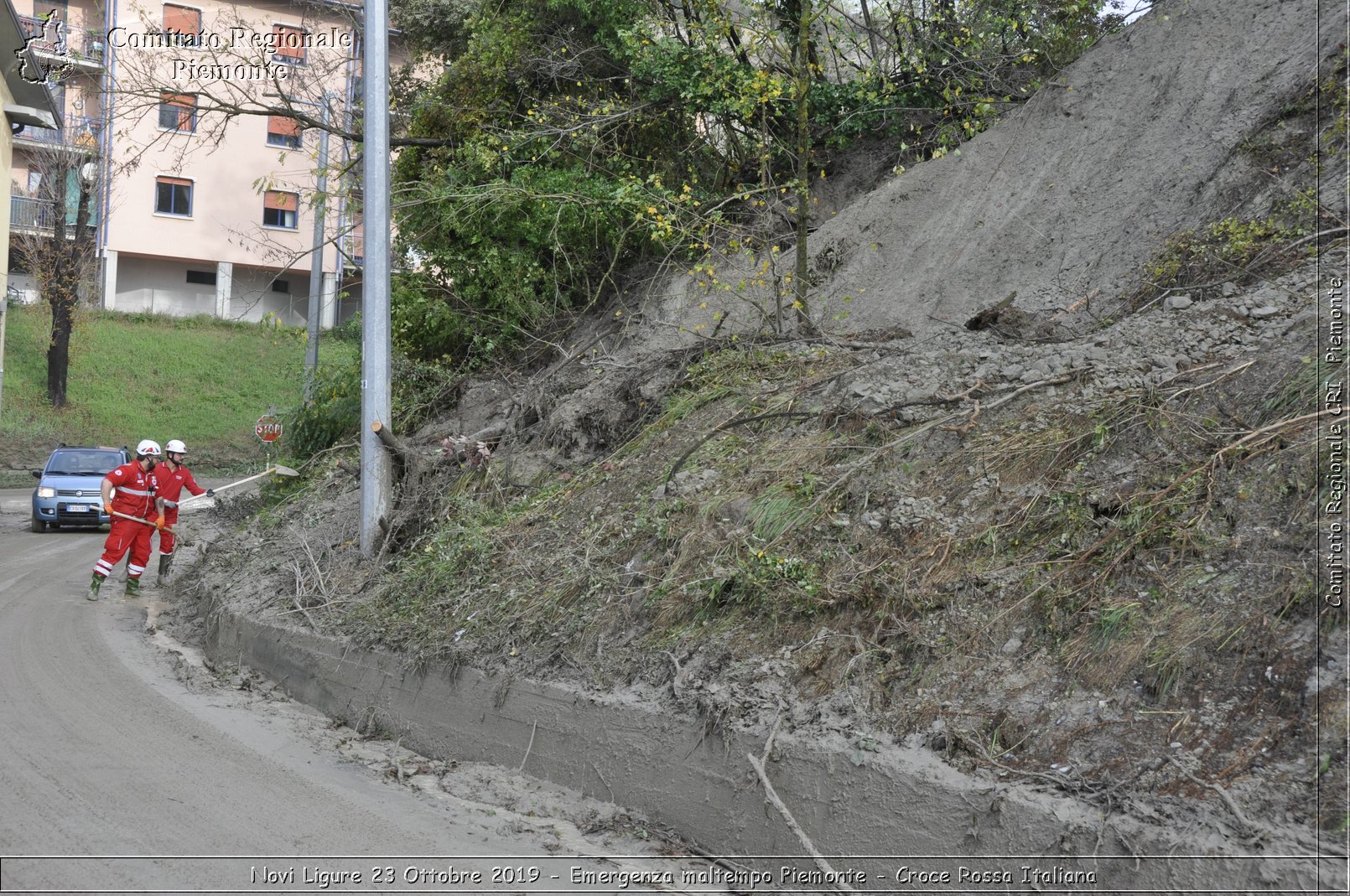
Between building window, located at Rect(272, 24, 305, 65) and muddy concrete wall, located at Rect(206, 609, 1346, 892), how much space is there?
792 cm

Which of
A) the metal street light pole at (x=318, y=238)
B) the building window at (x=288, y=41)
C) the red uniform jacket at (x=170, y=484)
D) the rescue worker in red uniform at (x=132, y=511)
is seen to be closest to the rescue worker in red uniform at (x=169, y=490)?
the red uniform jacket at (x=170, y=484)

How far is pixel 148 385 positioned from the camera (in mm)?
34719

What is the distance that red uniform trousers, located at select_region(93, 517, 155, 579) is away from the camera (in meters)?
12.1

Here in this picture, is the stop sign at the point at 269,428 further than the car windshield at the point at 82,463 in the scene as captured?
No

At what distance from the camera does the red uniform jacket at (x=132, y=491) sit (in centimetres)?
1227

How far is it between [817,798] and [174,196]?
40711 mm

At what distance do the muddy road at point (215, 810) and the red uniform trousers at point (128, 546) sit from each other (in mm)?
4054

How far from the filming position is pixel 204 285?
42594mm

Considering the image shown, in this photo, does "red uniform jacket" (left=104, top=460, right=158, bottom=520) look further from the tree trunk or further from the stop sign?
the tree trunk

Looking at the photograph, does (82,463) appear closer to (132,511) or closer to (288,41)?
(132,511)

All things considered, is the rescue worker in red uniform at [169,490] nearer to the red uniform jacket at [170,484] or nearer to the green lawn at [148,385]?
the red uniform jacket at [170,484]

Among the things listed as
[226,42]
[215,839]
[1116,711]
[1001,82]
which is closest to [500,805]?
[215,839]

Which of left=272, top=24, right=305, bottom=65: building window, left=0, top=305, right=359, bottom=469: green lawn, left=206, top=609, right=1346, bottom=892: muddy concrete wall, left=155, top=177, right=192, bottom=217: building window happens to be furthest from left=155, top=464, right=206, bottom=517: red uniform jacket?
left=155, top=177, right=192, bottom=217: building window

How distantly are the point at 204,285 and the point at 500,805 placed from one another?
4159cm
